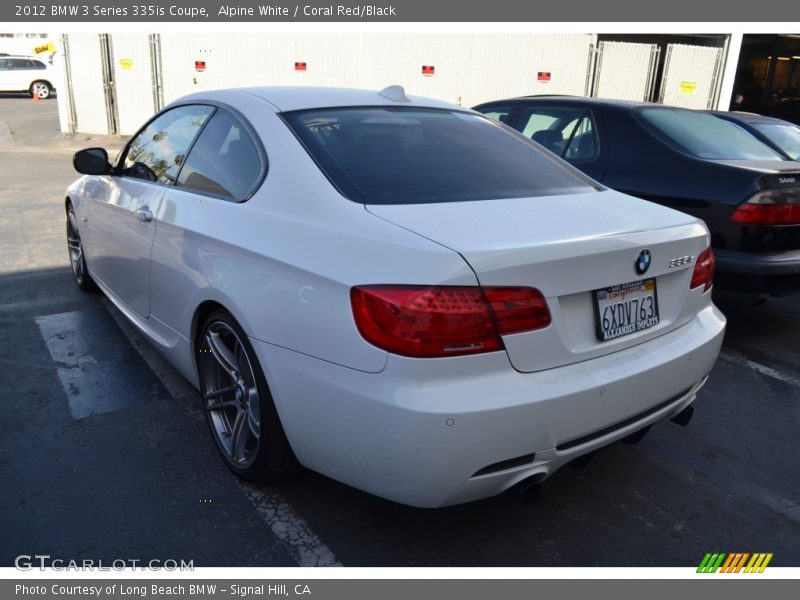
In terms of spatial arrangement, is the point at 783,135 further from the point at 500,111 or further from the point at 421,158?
the point at 421,158

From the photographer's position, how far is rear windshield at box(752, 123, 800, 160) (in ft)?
20.3

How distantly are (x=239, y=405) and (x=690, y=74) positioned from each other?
1835 cm

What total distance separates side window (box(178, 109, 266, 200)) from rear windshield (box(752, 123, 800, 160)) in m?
4.99

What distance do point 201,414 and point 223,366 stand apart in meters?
0.72

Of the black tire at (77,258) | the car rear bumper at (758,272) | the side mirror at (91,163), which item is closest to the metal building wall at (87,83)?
the black tire at (77,258)

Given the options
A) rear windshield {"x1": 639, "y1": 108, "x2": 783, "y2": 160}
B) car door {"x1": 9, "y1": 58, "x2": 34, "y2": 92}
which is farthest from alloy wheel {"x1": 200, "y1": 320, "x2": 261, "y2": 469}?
car door {"x1": 9, "y1": 58, "x2": 34, "y2": 92}

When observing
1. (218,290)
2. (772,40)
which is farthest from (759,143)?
(772,40)

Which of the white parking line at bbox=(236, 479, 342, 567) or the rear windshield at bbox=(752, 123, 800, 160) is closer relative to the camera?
the white parking line at bbox=(236, 479, 342, 567)

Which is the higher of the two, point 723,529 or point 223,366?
point 223,366

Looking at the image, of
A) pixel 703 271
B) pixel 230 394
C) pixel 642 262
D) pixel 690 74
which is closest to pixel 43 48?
pixel 690 74

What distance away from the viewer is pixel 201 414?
11.7 feet

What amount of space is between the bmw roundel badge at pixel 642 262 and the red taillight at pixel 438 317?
0.51m

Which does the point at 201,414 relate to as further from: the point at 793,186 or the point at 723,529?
the point at 793,186

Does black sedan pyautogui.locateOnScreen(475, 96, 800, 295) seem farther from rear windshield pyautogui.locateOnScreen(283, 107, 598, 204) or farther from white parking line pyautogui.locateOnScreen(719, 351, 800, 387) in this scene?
rear windshield pyautogui.locateOnScreen(283, 107, 598, 204)
